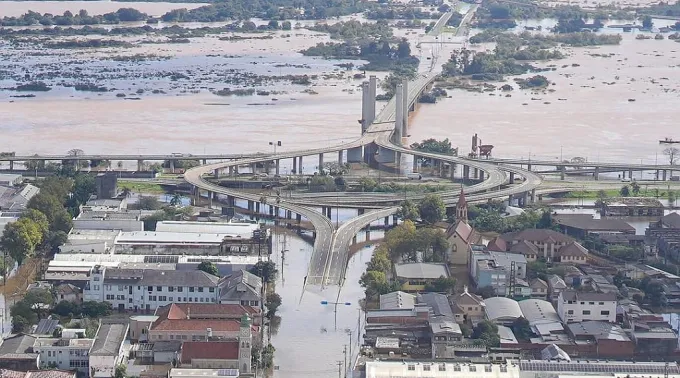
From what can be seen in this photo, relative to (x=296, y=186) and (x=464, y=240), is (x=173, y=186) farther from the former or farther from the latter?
(x=464, y=240)

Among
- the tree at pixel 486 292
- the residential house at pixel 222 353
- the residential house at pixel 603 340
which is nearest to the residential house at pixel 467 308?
the tree at pixel 486 292

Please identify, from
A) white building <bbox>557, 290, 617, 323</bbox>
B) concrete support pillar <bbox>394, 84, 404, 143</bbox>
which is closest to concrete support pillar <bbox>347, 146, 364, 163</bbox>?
concrete support pillar <bbox>394, 84, 404, 143</bbox>

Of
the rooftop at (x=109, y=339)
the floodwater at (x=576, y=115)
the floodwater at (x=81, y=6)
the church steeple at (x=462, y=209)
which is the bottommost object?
the floodwater at (x=576, y=115)

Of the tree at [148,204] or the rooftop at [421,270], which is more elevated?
the rooftop at [421,270]

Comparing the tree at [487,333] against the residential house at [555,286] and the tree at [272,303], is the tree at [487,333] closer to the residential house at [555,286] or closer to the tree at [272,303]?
the residential house at [555,286]

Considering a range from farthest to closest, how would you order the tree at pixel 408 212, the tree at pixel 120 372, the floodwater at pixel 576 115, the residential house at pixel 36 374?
the floodwater at pixel 576 115
the tree at pixel 408 212
the tree at pixel 120 372
the residential house at pixel 36 374

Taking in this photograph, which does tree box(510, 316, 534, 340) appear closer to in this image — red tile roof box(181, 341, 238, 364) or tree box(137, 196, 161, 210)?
red tile roof box(181, 341, 238, 364)
